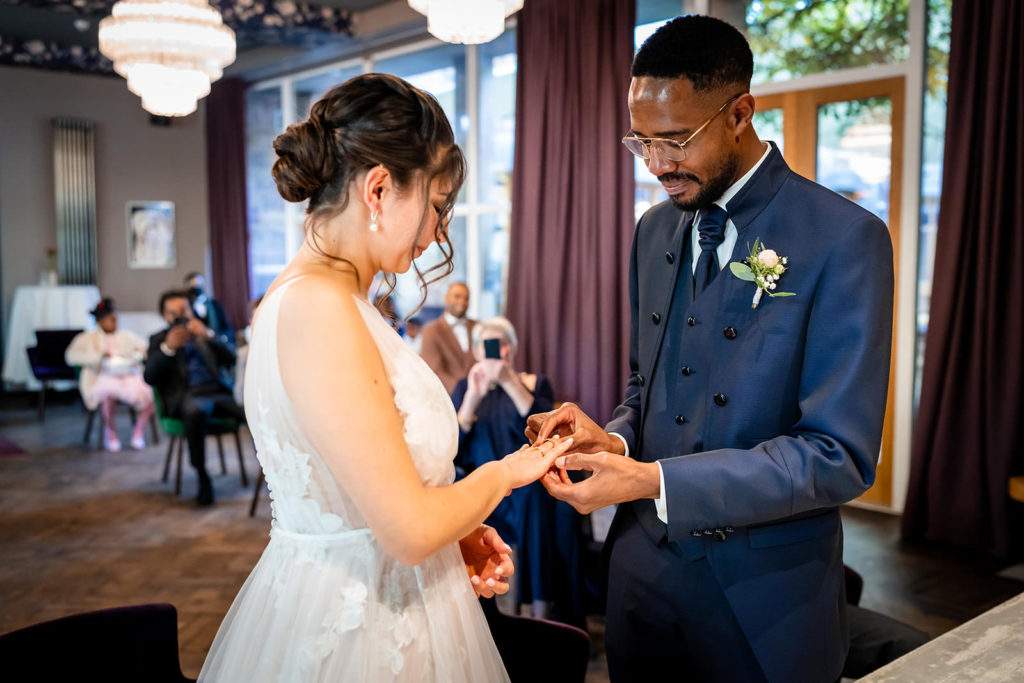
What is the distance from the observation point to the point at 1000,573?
420 cm

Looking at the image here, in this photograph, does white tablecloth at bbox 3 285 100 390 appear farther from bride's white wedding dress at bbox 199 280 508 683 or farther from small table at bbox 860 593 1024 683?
small table at bbox 860 593 1024 683

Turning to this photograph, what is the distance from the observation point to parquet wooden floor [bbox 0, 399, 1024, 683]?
377 centimetres

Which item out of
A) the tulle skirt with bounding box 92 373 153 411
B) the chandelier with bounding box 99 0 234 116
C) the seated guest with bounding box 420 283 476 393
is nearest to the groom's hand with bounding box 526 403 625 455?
the seated guest with bounding box 420 283 476 393

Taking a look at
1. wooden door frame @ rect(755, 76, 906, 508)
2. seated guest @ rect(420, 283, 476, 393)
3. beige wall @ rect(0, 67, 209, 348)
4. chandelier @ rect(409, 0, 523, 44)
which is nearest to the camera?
chandelier @ rect(409, 0, 523, 44)

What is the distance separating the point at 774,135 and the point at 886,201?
928 millimetres

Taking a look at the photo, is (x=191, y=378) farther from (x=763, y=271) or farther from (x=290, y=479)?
(x=763, y=271)

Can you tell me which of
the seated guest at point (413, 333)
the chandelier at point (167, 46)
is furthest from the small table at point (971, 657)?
the seated guest at point (413, 333)

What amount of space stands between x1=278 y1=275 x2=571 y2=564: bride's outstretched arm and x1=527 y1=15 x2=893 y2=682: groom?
33 cm

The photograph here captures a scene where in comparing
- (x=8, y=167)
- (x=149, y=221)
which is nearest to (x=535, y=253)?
(x=149, y=221)

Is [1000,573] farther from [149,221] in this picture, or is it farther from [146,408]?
[149,221]

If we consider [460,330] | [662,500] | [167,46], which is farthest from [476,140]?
[662,500]

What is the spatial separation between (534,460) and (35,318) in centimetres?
1033

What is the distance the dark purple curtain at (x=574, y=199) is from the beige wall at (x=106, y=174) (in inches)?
262

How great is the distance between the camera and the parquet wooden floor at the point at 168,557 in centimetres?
377
